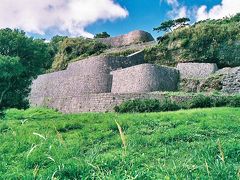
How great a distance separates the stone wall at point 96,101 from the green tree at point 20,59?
4275 mm

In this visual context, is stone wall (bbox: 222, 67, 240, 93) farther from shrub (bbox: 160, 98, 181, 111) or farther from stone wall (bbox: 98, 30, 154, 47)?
stone wall (bbox: 98, 30, 154, 47)

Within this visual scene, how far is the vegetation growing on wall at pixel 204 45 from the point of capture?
32812 millimetres

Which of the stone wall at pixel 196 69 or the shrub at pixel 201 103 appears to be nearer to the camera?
the shrub at pixel 201 103

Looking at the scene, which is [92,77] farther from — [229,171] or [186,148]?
[229,171]

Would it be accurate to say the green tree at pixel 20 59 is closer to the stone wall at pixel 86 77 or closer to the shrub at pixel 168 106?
the shrub at pixel 168 106

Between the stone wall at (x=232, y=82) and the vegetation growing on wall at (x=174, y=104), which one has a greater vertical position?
the stone wall at (x=232, y=82)

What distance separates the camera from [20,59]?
22.3 metres

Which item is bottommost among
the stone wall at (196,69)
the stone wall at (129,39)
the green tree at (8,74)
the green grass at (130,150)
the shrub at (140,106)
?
the green grass at (130,150)

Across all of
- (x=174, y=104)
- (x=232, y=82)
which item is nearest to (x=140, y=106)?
(x=174, y=104)

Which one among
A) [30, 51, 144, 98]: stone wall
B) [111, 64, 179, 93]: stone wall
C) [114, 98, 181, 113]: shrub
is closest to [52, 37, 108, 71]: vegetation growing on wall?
[30, 51, 144, 98]: stone wall

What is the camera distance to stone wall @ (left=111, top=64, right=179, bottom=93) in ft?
94.5

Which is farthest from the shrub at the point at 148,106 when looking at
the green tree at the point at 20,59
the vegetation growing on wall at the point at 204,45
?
the vegetation growing on wall at the point at 204,45

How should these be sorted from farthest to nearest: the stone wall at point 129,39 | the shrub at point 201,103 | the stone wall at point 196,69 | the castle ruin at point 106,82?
the stone wall at point 129,39, the stone wall at point 196,69, the castle ruin at point 106,82, the shrub at point 201,103

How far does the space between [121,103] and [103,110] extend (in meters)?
1.84
